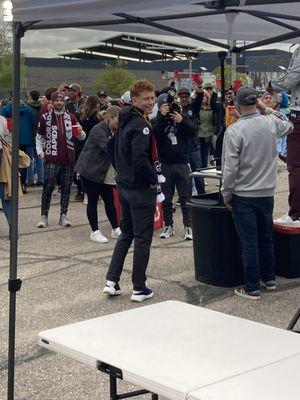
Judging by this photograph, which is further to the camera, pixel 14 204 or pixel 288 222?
pixel 288 222

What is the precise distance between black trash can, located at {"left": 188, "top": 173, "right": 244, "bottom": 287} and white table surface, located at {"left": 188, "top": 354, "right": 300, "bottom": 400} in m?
3.79

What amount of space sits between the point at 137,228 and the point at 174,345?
10.1ft

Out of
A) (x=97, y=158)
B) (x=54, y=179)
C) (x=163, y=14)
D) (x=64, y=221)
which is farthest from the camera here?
(x=64, y=221)

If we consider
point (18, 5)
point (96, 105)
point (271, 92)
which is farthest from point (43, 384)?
point (96, 105)

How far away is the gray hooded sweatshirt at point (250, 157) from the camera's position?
18.8 ft

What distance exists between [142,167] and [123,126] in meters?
0.41

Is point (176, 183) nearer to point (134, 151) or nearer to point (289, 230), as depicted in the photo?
point (289, 230)

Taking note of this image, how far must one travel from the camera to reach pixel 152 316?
312cm

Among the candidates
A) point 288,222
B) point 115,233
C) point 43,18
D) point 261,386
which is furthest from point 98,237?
point 261,386

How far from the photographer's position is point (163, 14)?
15.7ft

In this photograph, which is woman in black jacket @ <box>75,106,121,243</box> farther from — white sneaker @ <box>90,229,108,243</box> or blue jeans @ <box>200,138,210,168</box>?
blue jeans @ <box>200,138,210,168</box>

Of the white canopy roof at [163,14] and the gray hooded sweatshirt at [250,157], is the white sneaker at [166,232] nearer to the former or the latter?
the gray hooded sweatshirt at [250,157]

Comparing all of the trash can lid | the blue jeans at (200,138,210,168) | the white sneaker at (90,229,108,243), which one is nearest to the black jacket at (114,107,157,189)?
the trash can lid

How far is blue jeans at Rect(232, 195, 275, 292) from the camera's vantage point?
5.83 m
